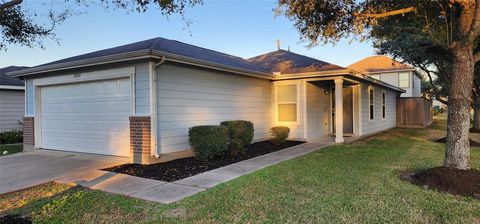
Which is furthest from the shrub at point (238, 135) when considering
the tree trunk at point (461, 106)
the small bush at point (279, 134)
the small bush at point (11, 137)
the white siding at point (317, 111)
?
the small bush at point (11, 137)

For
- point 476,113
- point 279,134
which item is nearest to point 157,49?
point 279,134

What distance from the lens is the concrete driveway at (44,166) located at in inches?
242

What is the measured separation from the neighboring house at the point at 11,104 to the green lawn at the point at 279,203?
34.7 ft

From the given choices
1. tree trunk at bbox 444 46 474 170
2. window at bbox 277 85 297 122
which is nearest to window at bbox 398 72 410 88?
window at bbox 277 85 297 122

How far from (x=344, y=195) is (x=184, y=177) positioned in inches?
125

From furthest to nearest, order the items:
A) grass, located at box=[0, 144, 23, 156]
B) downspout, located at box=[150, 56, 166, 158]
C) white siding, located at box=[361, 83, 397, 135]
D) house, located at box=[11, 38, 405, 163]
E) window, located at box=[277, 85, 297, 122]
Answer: white siding, located at box=[361, 83, 397, 135] < window, located at box=[277, 85, 297, 122] < grass, located at box=[0, 144, 23, 156] < house, located at box=[11, 38, 405, 163] < downspout, located at box=[150, 56, 166, 158]

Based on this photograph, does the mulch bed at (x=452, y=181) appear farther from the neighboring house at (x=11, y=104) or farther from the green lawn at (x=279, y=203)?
the neighboring house at (x=11, y=104)

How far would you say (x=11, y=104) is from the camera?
549 inches

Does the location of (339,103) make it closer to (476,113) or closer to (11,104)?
(476,113)

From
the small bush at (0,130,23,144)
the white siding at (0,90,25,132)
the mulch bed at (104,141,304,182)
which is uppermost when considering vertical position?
the white siding at (0,90,25,132)

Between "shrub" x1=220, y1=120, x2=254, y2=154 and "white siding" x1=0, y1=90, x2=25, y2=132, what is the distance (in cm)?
1086

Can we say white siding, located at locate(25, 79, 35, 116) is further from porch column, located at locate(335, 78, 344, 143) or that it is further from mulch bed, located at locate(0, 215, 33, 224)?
porch column, located at locate(335, 78, 344, 143)

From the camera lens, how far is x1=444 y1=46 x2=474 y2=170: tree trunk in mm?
5547

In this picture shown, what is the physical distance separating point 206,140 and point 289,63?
Result: 763cm
